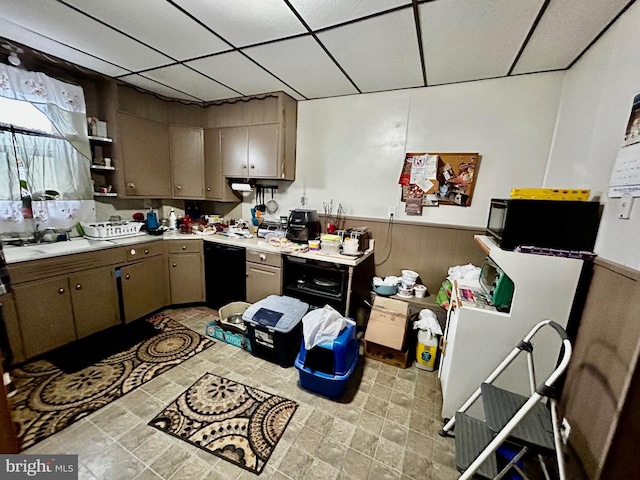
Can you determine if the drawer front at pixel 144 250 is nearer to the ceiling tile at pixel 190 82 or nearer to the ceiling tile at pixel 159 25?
the ceiling tile at pixel 190 82

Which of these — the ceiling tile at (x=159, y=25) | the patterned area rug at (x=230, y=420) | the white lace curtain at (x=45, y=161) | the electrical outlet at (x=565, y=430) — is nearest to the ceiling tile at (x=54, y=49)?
the white lace curtain at (x=45, y=161)

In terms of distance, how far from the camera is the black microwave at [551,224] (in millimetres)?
1371

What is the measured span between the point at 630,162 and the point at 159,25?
2.75 meters

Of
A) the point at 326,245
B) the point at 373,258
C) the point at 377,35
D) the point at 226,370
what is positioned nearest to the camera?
the point at 377,35

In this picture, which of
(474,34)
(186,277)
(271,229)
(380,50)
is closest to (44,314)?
(186,277)

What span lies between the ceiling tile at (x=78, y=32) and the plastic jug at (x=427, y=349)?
10.5 ft

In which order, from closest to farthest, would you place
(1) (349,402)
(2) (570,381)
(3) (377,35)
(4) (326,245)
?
(2) (570,381), (3) (377,35), (1) (349,402), (4) (326,245)

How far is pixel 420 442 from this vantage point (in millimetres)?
1522

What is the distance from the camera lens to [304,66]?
2.14 metres

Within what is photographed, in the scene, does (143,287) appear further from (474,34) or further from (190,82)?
(474,34)

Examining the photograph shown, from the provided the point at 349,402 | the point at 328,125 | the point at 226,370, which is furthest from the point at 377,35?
the point at 226,370

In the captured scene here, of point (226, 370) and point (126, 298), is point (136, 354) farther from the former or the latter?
point (226, 370)

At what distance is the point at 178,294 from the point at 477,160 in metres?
3.50

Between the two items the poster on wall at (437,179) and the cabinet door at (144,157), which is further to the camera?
the cabinet door at (144,157)
